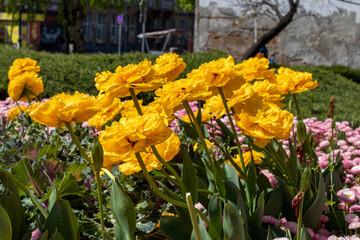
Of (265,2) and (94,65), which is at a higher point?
(265,2)

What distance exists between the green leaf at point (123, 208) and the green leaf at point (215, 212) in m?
0.20

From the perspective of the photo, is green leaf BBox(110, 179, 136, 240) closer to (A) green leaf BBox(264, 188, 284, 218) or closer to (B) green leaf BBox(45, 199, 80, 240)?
(B) green leaf BBox(45, 199, 80, 240)

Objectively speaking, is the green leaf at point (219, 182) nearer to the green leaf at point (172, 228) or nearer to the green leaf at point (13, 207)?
the green leaf at point (172, 228)

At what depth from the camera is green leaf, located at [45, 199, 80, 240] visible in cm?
102

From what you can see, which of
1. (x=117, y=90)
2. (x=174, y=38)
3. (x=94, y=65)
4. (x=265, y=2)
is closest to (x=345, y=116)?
(x=94, y=65)

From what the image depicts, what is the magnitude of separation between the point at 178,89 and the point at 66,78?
3931 mm

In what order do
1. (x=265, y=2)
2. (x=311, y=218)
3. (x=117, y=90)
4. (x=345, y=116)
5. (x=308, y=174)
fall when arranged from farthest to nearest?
(x=265, y=2) → (x=345, y=116) → (x=311, y=218) → (x=117, y=90) → (x=308, y=174)

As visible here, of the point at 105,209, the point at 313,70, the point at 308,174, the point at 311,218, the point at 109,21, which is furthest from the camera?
the point at 109,21

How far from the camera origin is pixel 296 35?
9.92 meters

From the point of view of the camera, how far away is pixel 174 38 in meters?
32.8

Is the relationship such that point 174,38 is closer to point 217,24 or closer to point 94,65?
point 217,24

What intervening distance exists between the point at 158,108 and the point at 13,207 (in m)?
0.45

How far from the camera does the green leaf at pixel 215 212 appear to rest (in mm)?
1053

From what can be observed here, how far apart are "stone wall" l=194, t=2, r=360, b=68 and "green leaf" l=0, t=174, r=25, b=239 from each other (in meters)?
9.15
